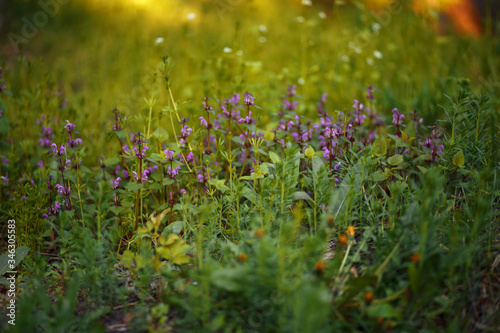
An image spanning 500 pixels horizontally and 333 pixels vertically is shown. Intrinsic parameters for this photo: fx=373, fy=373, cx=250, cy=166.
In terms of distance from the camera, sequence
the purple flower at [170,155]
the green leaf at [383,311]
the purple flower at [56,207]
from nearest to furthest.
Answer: the green leaf at [383,311] → the purple flower at [170,155] → the purple flower at [56,207]

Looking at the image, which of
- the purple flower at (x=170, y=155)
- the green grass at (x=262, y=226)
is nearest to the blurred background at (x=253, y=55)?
the green grass at (x=262, y=226)

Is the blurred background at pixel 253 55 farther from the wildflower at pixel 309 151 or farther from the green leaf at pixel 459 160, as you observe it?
the green leaf at pixel 459 160

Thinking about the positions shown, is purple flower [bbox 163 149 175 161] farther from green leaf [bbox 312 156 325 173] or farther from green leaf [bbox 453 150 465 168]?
green leaf [bbox 453 150 465 168]

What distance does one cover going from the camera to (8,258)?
2.11 meters

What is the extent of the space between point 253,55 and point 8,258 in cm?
366

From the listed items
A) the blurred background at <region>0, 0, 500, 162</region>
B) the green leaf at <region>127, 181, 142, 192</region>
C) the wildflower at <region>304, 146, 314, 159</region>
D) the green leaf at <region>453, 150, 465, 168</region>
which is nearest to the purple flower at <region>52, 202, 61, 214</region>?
the green leaf at <region>127, 181, 142, 192</region>

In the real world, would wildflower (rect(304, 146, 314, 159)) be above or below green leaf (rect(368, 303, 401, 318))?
above

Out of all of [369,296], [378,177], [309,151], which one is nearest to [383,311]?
[369,296]

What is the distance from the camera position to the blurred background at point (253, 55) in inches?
150

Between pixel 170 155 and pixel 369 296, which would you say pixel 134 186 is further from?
pixel 369 296

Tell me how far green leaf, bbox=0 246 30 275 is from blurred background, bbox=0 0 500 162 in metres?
1.04

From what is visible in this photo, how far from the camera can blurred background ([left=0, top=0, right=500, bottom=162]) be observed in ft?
12.5

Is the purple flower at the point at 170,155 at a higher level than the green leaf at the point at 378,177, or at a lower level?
higher

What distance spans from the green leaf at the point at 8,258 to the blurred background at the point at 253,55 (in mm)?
1036
